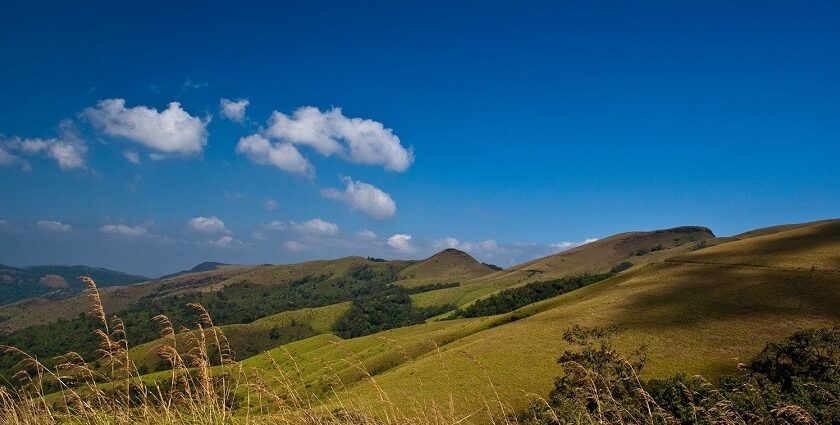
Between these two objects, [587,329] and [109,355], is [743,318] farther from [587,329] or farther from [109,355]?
[109,355]

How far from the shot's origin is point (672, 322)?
8144 centimetres

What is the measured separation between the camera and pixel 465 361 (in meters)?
77.7

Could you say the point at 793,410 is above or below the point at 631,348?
above

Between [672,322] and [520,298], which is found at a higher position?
[672,322]

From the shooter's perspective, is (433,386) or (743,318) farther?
(743,318)

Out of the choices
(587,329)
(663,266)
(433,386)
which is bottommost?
(433,386)

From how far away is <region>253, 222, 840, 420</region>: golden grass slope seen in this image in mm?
65500

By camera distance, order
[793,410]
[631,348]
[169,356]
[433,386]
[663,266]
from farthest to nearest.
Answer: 1. [663,266]
2. [631,348]
3. [433,386]
4. [169,356]
5. [793,410]

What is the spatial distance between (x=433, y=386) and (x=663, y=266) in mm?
82247

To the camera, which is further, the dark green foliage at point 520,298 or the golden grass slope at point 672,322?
the dark green foliage at point 520,298

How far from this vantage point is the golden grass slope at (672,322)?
65.5 m

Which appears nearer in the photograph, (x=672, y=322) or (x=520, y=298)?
(x=672, y=322)

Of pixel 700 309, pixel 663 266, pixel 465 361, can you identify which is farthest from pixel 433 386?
pixel 663 266

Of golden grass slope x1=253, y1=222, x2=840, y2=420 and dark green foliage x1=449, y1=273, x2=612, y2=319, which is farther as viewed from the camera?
dark green foliage x1=449, y1=273, x2=612, y2=319
